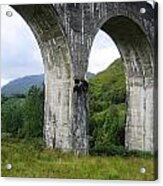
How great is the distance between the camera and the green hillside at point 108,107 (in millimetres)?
2092

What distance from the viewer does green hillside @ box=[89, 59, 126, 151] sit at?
6.86 ft

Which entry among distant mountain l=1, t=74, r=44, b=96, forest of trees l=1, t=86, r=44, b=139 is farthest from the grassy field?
distant mountain l=1, t=74, r=44, b=96

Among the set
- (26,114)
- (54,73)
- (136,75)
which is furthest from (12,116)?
(136,75)

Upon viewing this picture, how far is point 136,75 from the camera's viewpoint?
215 cm

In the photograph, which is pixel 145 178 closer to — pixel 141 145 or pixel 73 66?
pixel 141 145

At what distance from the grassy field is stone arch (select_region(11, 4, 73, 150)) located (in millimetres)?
46

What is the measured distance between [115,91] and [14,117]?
1.15ft

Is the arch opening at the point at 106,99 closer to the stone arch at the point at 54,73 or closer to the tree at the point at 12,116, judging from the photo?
the stone arch at the point at 54,73

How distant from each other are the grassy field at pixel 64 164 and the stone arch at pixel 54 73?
0.15 feet

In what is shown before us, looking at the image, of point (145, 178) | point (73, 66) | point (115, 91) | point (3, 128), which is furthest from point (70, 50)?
point (145, 178)

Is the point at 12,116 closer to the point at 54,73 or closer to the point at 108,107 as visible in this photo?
the point at 54,73

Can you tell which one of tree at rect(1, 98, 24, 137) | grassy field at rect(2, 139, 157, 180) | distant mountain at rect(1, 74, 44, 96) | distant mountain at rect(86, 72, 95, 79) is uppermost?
distant mountain at rect(86, 72, 95, 79)

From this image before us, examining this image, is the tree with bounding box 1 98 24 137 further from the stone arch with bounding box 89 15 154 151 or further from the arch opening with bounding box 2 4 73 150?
the stone arch with bounding box 89 15 154 151

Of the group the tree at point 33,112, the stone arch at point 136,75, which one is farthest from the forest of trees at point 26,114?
the stone arch at point 136,75
